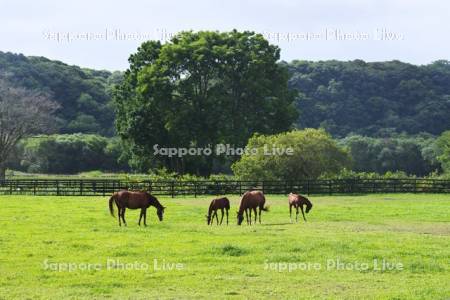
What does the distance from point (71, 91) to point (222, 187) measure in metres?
70.5

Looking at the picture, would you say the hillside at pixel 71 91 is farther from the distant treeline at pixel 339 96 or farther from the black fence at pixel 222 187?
the black fence at pixel 222 187

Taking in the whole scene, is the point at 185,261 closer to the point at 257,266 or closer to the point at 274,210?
the point at 257,266

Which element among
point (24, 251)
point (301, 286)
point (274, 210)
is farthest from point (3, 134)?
point (301, 286)

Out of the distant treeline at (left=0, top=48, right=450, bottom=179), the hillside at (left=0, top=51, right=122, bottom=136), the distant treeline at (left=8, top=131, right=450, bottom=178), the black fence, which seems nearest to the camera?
the black fence

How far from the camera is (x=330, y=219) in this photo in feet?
87.9

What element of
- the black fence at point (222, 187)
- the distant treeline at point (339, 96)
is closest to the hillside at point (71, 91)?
the distant treeline at point (339, 96)

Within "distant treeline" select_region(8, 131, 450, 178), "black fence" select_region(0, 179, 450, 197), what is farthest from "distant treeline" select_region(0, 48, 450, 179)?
"black fence" select_region(0, 179, 450, 197)

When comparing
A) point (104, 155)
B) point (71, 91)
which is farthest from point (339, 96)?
point (104, 155)

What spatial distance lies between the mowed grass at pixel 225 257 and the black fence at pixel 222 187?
1965 centimetres

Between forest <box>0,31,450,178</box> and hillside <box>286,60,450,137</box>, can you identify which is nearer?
forest <box>0,31,450,178</box>

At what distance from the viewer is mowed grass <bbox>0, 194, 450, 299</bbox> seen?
12539 mm

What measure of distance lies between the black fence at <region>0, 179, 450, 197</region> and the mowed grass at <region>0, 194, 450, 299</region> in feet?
64.5

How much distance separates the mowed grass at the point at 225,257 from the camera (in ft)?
41.1

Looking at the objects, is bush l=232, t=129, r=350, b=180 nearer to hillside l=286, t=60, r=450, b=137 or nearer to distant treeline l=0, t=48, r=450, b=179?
distant treeline l=0, t=48, r=450, b=179
